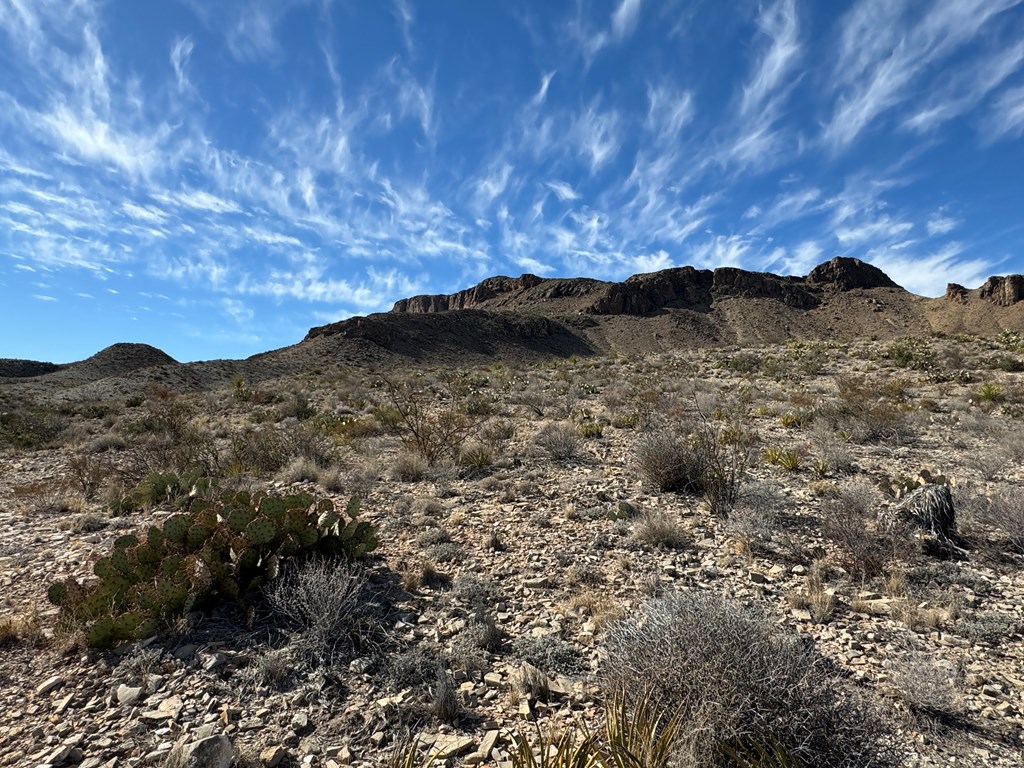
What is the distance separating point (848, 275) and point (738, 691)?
11986cm

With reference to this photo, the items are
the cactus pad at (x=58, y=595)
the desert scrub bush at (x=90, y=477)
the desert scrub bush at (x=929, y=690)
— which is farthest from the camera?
the desert scrub bush at (x=90, y=477)

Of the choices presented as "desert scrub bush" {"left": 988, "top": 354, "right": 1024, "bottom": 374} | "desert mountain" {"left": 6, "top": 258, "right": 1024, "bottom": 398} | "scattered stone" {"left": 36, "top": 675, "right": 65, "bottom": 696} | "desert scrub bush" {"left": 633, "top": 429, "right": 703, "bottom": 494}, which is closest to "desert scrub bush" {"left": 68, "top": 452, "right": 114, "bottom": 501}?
"scattered stone" {"left": 36, "top": 675, "right": 65, "bottom": 696}

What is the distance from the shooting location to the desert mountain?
5509 cm

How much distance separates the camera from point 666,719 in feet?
8.91

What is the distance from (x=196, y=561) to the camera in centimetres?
428

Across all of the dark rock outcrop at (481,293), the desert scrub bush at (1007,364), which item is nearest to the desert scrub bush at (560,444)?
the desert scrub bush at (1007,364)

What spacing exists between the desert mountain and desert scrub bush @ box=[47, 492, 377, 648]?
1448 inches

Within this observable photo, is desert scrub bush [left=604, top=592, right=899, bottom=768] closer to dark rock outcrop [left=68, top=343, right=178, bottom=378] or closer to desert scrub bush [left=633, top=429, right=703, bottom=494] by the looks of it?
desert scrub bush [left=633, top=429, right=703, bottom=494]

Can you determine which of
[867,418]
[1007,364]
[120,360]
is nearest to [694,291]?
[1007,364]

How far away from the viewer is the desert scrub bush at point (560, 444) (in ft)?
28.6

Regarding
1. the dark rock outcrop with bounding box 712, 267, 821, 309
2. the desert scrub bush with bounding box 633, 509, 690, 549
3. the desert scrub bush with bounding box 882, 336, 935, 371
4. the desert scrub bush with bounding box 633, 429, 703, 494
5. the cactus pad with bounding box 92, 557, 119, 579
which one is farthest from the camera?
the dark rock outcrop with bounding box 712, 267, 821, 309

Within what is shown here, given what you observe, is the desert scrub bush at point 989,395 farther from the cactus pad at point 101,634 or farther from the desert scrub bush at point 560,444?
the cactus pad at point 101,634

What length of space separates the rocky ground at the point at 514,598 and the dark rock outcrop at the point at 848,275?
→ 108 meters

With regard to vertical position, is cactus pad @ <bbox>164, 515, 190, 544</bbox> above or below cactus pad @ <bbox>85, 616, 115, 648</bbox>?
above
